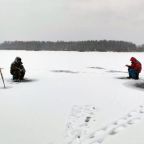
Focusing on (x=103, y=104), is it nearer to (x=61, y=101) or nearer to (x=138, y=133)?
(x=61, y=101)

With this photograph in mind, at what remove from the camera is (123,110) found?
34.0ft

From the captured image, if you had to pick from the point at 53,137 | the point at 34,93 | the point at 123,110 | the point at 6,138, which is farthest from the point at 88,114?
the point at 34,93

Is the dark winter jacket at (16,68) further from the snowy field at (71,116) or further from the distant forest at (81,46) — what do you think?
the distant forest at (81,46)

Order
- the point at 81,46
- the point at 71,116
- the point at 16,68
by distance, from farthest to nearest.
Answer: the point at 81,46, the point at 16,68, the point at 71,116

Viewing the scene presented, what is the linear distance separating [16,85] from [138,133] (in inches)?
394

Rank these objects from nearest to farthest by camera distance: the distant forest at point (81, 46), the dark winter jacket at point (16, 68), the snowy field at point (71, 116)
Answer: the snowy field at point (71, 116)
the dark winter jacket at point (16, 68)
the distant forest at point (81, 46)

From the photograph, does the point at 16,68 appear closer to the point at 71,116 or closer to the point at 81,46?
the point at 71,116

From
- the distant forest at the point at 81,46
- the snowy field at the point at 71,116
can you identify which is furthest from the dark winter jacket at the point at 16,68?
the distant forest at the point at 81,46

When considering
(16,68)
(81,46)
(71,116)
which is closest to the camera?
(71,116)

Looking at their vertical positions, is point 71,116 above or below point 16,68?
below

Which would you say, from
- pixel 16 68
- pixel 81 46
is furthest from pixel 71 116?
pixel 81 46

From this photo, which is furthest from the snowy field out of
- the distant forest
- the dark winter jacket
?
the distant forest

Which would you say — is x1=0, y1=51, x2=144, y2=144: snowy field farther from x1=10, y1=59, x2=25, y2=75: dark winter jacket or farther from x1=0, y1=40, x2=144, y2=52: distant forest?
x1=0, y1=40, x2=144, y2=52: distant forest

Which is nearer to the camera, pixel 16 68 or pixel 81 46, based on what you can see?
pixel 16 68
